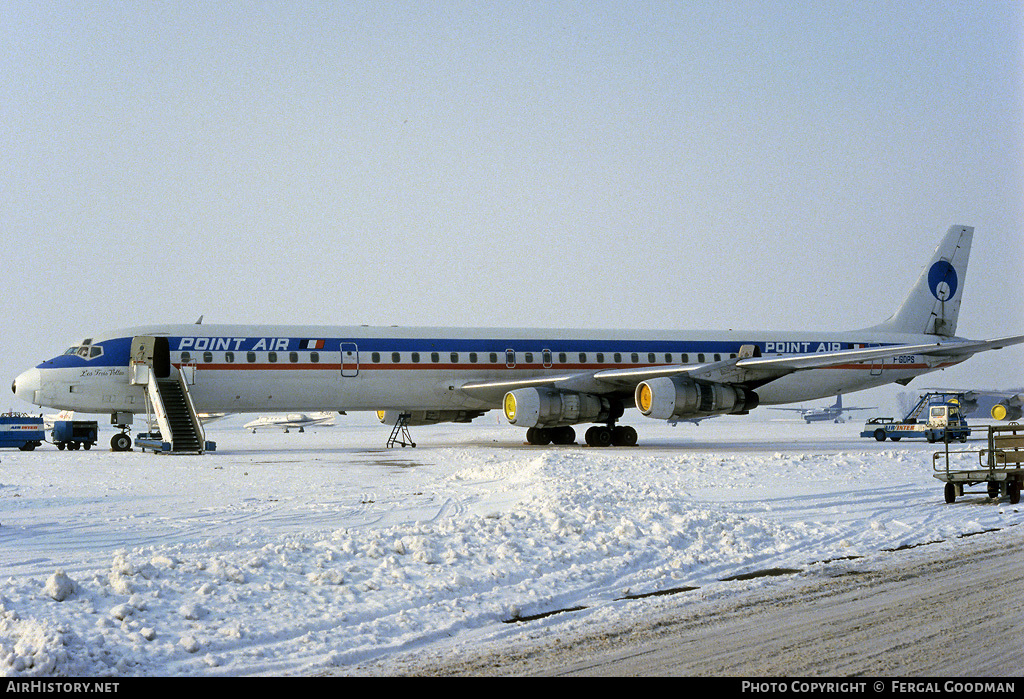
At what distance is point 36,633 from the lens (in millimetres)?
5617

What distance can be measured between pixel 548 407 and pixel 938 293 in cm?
1757

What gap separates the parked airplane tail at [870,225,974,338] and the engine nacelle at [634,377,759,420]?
33.9 feet

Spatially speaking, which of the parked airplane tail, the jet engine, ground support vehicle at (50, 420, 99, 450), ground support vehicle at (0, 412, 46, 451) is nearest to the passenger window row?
ground support vehicle at (50, 420, 99, 450)

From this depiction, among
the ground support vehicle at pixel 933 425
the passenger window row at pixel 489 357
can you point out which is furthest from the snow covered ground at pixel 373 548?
the ground support vehicle at pixel 933 425

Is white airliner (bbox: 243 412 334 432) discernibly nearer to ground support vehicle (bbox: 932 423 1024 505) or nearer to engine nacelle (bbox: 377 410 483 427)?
engine nacelle (bbox: 377 410 483 427)

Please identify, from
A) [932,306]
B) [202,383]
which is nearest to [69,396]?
[202,383]

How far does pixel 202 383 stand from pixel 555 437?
36.0 feet

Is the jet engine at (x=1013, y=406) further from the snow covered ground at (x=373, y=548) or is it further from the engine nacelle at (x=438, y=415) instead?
the snow covered ground at (x=373, y=548)

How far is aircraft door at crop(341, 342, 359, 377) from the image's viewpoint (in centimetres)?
2639

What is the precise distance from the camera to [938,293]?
34.4 meters

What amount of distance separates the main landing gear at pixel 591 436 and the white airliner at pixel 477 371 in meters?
0.05

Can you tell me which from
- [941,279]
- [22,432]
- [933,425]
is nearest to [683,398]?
[941,279]

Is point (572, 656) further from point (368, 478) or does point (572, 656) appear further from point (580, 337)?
point (580, 337)
